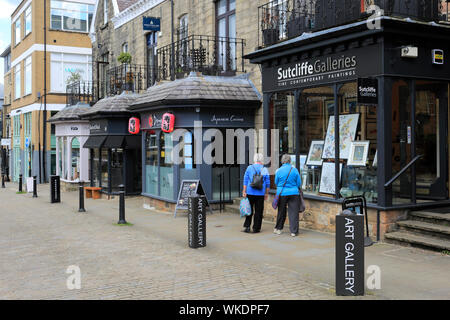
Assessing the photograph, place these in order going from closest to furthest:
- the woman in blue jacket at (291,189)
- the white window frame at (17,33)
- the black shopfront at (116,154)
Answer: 1. the woman in blue jacket at (291,189)
2. the black shopfront at (116,154)
3. the white window frame at (17,33)

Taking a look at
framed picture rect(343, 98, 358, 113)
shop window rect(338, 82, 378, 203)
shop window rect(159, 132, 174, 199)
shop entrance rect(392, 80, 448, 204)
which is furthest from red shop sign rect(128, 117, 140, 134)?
shop entrance rect(392, 80, 448, 204)

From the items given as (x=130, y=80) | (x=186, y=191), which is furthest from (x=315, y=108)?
(x=130, y=80)

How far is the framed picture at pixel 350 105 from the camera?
10641 mm

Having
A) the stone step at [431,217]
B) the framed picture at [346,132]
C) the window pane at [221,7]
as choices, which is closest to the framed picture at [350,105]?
the framed picture at [346,132]

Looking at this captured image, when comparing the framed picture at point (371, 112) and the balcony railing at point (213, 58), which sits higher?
the balcony railing at point (213, 58)

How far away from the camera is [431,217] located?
30.2 ft

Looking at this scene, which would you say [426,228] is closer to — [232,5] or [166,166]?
[166,166]

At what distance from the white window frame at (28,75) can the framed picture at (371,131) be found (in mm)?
30165

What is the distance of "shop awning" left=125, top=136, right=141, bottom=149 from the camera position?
19.5 meters

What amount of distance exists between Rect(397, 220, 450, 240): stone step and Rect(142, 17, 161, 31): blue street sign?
13.3 meters

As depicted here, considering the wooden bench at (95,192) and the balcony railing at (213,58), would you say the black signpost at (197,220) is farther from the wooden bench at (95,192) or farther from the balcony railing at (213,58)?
the wooden bench at (95,192)

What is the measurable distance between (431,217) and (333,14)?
15.6ft

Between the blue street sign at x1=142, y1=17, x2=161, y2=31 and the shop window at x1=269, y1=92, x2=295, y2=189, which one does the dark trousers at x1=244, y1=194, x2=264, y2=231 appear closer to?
the shop window at x1=269, y1=92, x2=295, y2=189
